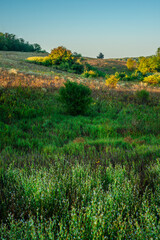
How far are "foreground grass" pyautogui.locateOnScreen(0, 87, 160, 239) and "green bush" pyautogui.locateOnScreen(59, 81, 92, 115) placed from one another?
0.55 meters

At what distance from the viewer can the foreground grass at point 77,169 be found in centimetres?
202

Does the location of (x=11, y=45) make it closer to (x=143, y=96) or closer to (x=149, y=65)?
(x=149, y=65)

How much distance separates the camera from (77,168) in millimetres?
3463

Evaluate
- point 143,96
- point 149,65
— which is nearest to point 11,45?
point 149,65

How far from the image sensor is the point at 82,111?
9.43m

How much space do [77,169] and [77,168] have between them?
0.10 feet

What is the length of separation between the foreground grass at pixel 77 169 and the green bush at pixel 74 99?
0.55m

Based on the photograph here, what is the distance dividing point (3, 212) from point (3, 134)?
13.1 ft

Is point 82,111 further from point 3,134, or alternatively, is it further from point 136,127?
point 3,134

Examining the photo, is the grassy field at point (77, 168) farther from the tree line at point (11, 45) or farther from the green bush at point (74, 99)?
the tree line at point (11, 45)

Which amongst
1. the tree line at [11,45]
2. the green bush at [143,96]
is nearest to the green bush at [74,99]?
the green bush at [143,96]

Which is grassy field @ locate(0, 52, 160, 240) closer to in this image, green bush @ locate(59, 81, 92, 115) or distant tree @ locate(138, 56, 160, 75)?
green bush @ locate(59, 81, 92, 115)

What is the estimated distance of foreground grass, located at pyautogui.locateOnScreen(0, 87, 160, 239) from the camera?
202cm

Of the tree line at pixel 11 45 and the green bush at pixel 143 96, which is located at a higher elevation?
the tree line at pixel 11 45
